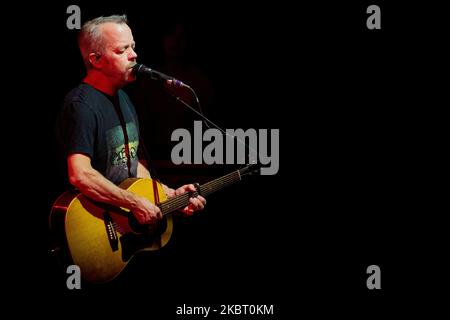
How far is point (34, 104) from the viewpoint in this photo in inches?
113

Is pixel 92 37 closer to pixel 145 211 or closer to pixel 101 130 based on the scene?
pixel 101 130

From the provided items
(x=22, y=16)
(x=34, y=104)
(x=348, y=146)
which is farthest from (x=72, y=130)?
(x=348, y=146)

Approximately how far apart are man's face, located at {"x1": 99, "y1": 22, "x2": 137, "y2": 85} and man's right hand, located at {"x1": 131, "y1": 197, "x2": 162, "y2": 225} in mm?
613

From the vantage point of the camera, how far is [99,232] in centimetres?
212

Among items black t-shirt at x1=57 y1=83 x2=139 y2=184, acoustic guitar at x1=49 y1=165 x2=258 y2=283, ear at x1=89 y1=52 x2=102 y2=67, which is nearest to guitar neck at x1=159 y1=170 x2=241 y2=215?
acoustic guitar at x1=49 y1=165 x2=258 y2=283

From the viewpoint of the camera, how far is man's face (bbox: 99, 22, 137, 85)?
2.18 meters

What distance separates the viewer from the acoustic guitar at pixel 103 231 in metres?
2.02

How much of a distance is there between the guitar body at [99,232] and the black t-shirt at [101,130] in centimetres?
12

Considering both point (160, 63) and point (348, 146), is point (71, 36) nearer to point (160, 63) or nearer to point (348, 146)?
point (160, 63)

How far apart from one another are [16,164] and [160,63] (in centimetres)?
140

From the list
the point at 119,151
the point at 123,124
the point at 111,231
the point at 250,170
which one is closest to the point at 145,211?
the point at 111,231

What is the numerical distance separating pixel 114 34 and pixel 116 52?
0.08 metres

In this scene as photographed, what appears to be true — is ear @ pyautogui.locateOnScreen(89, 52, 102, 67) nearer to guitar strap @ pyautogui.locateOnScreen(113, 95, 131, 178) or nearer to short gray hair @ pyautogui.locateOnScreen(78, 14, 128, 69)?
short gray hair @ pyautogui.locateOnScreen(78, 14, 128, 69)

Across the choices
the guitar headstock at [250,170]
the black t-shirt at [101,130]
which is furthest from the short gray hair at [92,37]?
the guitar headstock at [250,170]
